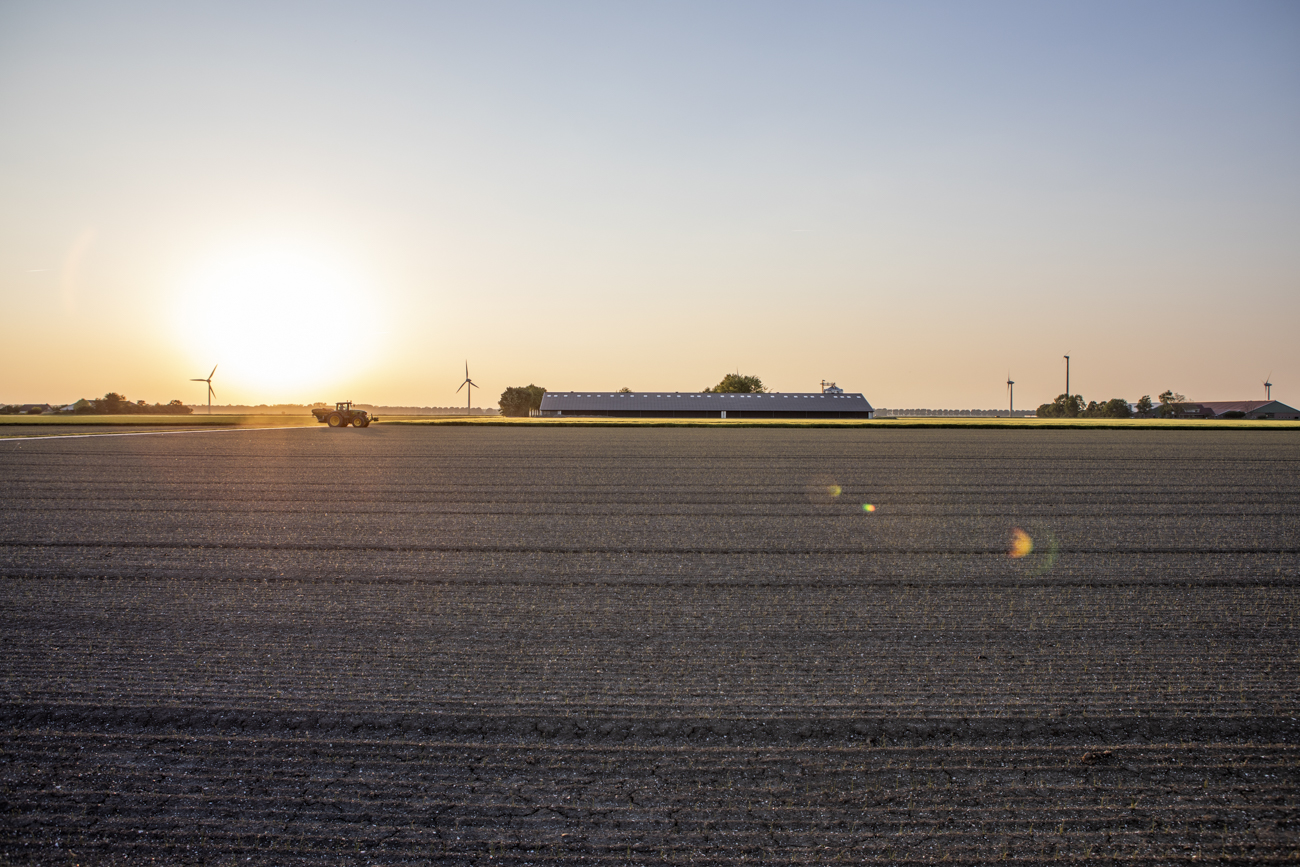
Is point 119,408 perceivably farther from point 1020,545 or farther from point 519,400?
point 1020,545

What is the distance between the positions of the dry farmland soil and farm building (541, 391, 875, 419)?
10047 cm

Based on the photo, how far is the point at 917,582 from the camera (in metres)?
7.73

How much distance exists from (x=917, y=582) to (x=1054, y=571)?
69.7 inches

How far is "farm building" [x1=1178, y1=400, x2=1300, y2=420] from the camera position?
144750 mm

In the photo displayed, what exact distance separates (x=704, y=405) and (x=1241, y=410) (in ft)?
382

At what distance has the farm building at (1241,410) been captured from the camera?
145 m

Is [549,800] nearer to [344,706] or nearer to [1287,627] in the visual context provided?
[344,706]

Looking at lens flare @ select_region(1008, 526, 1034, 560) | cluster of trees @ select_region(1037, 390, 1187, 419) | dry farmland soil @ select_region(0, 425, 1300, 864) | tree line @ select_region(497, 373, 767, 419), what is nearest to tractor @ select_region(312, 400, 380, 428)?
dry farmland soil @ select_region(0, 425, 1300, 864)

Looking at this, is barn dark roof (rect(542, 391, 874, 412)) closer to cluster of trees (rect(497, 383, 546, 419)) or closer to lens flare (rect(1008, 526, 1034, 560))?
cluster of trees (rect(497, 383, 546, 419))

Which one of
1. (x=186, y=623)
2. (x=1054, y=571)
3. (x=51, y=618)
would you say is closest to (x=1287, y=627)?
(x=1054, y=571)

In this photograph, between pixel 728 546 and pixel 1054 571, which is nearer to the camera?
pixel 1054 571

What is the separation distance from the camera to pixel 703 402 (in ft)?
405

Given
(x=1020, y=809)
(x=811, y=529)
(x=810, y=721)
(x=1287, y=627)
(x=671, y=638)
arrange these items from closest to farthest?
(x=1020, y=809)
(x=810, y=721)
(x=671, y=638)
(x=1287, y=627)
(x=811, y=529)

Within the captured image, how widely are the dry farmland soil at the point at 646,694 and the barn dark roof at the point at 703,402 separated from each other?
10562 centimetres
